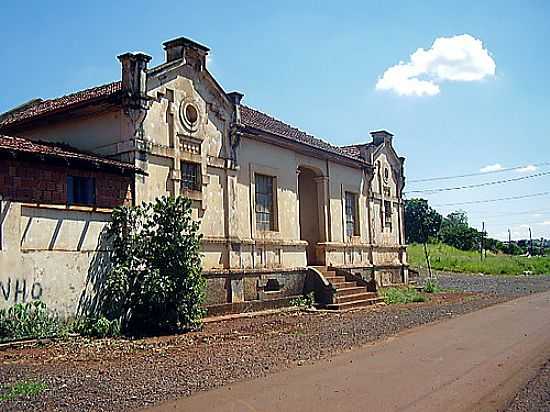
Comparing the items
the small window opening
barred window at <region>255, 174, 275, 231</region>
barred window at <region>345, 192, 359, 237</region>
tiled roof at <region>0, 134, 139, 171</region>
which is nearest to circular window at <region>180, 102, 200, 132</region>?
tiled roof at <region>0, 134, 139, 171</region>

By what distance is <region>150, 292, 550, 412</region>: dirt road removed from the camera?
727cm

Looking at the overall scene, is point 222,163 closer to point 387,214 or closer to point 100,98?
point 100,98

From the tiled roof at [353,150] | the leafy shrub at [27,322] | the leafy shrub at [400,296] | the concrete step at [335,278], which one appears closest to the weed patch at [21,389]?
the leafy shrub at [27,322]

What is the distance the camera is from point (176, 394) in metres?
7.89

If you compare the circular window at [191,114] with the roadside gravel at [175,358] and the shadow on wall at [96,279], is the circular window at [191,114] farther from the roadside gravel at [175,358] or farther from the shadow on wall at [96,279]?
the roadside gravel at [175,358]

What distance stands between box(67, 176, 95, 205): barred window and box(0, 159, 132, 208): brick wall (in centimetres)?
9

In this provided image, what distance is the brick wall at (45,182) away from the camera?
12453mm

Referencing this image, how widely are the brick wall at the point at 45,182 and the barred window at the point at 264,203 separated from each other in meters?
6.31

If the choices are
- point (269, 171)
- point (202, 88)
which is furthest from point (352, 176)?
point (202, 88)

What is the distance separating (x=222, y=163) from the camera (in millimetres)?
18156

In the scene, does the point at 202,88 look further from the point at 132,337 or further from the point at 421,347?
the point at 421,347

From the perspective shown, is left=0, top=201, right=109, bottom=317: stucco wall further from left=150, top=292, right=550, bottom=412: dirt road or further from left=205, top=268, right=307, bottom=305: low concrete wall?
left=150, top=292, right=550, bottom=412: dirt road

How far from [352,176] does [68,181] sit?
14493 mm

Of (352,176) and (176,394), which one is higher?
(352,176)
